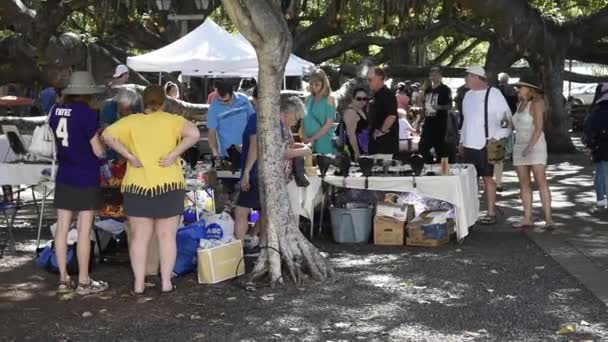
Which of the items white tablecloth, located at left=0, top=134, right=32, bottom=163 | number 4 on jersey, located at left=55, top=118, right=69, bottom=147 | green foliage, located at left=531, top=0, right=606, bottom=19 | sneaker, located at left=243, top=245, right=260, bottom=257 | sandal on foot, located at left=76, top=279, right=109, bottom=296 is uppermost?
green foliage, located at left=531, top=0, right=606, bottom=19

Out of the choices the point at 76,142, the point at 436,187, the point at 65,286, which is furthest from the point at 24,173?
the point at 436,187

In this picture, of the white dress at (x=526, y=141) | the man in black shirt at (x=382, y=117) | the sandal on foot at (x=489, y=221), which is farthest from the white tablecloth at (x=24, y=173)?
the white dress at (x=526, y=141)

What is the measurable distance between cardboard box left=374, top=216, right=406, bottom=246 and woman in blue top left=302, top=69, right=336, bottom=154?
4.26ft

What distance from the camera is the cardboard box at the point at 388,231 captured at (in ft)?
30.8

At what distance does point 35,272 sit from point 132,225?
155cm

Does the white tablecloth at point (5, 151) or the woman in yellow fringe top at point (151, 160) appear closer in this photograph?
the woman in yellow fringe top at point (151, 160)

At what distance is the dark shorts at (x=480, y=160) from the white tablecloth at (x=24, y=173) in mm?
4573

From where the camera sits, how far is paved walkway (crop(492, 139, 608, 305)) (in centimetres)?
810

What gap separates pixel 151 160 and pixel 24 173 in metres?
2.66

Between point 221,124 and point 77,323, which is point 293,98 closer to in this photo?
point 221,124

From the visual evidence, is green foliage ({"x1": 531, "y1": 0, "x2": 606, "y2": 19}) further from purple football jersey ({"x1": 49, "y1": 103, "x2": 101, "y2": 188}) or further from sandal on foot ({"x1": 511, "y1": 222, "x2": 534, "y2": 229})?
purple football jersey ({"x1": 49, "y1": 103, "x2": 101, "y2": 188})

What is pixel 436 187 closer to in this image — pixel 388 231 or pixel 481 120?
pixel 388 231

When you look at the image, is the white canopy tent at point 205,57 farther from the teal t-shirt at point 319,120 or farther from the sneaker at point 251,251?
the sneaker at point 251,251

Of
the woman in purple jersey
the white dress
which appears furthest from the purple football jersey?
the white dress
